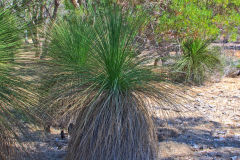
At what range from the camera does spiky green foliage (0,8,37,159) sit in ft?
9.43

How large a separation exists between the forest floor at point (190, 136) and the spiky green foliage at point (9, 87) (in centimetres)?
18

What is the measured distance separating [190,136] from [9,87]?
10.1 feet

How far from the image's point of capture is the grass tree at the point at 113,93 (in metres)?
3.15

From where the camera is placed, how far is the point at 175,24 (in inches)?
261

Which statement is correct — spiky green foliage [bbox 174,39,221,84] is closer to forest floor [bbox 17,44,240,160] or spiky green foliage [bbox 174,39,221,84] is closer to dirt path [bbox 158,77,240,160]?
dirt path [bbox 158,77,240,160]

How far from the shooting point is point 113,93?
3156 mm

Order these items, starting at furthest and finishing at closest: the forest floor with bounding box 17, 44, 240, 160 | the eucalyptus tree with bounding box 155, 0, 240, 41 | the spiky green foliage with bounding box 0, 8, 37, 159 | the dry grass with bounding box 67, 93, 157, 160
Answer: the eucalyptus tree with bounding box 155, 0, 240, 41
the forest floor with bounding box 17, 44, 240, 160
the dry grass with bounding box 67, 93, 157, 160
the spiky green foliage with bounding box 0, 8, 37, 159

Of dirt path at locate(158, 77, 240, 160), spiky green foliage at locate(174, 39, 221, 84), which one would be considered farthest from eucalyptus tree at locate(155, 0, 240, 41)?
dirt path at locate(158, 77, 240, 160)

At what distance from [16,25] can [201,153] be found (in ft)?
9.66

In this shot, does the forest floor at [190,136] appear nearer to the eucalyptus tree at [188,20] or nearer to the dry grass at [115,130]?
the dry grass at [115,130]

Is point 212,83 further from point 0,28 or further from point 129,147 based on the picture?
point 0,28

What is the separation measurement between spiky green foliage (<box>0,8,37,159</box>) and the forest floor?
0.59 ft

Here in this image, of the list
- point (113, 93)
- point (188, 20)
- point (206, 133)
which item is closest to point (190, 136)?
point (206, 133)

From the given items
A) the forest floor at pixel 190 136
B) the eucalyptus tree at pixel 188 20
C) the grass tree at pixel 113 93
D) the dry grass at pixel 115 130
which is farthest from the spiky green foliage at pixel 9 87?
the eucalyptus tree at pixel 188 20
